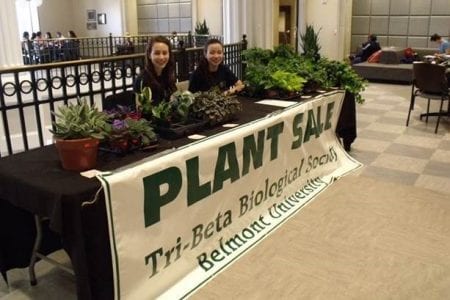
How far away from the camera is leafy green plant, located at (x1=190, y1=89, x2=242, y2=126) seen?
2680 millimetres

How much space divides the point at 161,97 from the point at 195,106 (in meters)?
0.55

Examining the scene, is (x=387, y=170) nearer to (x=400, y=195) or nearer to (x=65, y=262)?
(x=400, y=195)

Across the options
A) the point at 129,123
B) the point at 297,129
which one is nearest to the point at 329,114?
the point at 297,129

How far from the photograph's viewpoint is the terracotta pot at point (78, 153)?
194cm

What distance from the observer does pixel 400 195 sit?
357 cm

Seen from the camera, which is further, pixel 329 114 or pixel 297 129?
pixel 329 114

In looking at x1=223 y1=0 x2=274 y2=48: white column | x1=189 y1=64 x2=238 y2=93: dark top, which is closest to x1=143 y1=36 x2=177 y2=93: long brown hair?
x1=189 y1=64 x2=238 y2=93: dark top

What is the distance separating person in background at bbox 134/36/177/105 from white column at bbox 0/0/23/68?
164cm

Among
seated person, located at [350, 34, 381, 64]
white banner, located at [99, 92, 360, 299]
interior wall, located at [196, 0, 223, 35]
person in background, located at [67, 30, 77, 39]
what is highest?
interior wall, located at [196, 0, 223, 35]

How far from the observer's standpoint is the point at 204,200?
242 centimetres

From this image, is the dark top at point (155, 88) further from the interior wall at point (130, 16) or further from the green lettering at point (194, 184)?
the interior wall at point (130, 16)

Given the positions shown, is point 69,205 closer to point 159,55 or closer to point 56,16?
point 159,55

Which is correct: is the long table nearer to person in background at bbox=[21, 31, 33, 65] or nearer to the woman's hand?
the woman's hand

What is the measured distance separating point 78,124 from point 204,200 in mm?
787
